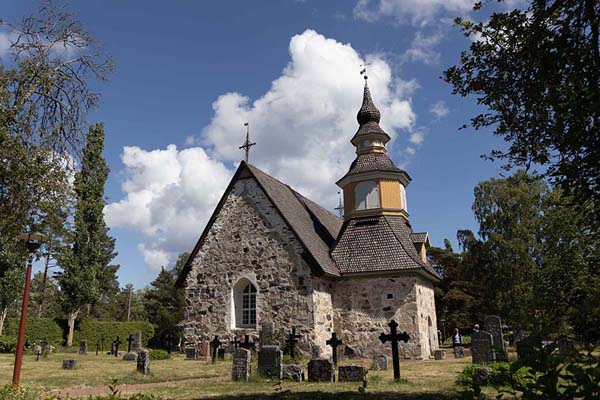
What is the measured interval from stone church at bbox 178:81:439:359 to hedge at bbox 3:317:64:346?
15206mm

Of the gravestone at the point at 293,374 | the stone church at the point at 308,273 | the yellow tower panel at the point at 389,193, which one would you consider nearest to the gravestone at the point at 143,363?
the gravestone at the point at 293,374

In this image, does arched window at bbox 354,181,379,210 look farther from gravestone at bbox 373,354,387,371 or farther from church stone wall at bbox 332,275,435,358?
gravestone at bbox 373,354,387,371

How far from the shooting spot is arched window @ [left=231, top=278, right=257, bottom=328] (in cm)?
2084

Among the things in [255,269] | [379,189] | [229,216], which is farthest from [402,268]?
[229,216]

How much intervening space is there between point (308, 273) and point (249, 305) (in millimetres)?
3250

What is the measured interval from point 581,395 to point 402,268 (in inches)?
693

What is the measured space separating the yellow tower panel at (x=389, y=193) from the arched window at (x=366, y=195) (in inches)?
11.4

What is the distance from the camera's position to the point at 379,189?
76.9 ft

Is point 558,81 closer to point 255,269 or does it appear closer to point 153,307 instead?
point 255,269

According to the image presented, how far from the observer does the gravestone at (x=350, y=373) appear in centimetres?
1132

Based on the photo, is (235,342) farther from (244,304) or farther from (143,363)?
(143,363)

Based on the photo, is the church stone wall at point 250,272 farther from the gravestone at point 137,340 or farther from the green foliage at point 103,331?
the green foliage at point 103,331

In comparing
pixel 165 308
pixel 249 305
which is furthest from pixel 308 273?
pixel 165 308

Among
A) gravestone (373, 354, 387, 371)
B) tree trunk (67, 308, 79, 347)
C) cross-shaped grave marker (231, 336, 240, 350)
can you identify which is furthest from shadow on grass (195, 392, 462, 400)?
tree trunk (67, 308, 79, 347)
